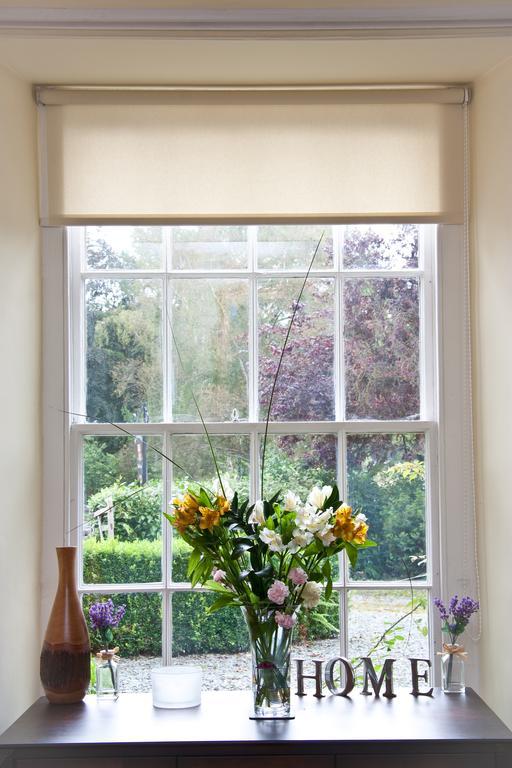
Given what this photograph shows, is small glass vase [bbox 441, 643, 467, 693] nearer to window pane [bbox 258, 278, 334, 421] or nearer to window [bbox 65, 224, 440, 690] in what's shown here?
window [bbox 65, 224, 440, 690]

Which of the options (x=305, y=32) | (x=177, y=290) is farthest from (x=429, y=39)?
(x=177, y=290)

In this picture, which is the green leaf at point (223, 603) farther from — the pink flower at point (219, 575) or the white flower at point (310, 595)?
the white flower at point (310, 595)

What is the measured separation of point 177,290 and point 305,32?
950mm

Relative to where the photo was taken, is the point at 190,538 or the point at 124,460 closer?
the point at 190,538

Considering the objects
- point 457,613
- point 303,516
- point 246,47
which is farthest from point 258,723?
point 246,47

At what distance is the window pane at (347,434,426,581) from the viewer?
3.04 m

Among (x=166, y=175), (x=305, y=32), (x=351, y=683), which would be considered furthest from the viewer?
(x=166, y=175)

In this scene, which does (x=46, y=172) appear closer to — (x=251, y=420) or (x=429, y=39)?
(x=251, y=420)

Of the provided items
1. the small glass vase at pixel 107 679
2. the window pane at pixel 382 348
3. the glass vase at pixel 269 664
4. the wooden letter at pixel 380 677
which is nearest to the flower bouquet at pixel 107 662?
the small glass vase at pixel 107 679

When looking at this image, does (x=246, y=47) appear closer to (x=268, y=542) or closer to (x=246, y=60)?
(x=246, y=60)

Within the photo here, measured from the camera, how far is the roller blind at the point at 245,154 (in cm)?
299

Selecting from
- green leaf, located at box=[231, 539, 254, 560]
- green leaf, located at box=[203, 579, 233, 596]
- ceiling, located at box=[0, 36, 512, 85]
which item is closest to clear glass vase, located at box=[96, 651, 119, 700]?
green leaf, located at box=[203, 579, 233, 596]

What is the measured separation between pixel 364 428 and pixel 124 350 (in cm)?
86

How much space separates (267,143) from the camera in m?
2.99
